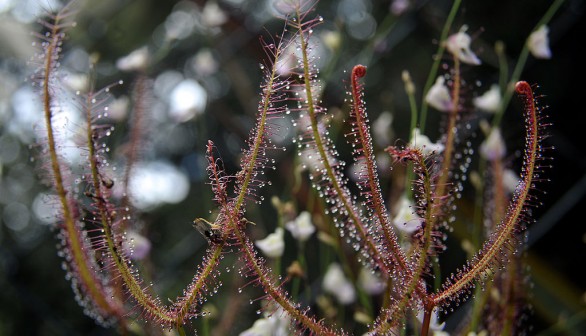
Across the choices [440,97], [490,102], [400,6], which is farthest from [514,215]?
[400,6]

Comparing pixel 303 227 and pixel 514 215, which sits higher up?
pixel 514 215

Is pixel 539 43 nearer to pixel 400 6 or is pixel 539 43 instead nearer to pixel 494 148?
pixel 494 148

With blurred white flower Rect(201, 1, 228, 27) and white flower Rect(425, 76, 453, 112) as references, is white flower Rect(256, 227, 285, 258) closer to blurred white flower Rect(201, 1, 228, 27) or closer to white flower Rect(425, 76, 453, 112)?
white flower Rect(425, 76, 453, 112)

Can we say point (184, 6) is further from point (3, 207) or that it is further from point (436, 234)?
point (436, 234)

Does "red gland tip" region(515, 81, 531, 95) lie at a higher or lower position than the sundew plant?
higher

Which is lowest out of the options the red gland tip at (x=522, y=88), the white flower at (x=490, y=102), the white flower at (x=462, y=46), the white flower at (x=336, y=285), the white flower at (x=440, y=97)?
the white flower at (x=336, y=285)

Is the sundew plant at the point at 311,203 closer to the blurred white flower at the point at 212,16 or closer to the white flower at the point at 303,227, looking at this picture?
the white flower at the point at 303,227

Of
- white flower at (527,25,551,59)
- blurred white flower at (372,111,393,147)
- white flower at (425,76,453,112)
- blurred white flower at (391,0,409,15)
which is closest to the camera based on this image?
white flower at (425,76,453,112)

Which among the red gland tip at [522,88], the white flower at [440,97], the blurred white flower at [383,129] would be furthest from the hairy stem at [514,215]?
the blurred white flower at [383,129]

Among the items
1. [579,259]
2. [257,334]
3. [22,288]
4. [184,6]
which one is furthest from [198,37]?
[257,334]

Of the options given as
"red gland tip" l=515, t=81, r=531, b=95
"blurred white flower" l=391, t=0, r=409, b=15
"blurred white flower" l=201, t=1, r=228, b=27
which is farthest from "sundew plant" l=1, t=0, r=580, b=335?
"blurred white flower" l=201, t=1, r=228, b=27

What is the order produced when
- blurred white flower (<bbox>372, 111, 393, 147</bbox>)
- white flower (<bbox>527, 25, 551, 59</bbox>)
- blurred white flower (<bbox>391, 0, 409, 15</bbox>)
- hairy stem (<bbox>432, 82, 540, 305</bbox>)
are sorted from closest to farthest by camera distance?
1. hairy stem (<bbox>432, 82, 540, 305</bbox>)
2. white flower (<bbox>527, 25, 551, 59</bbox>)
3. blurred white flower (<bbox>372, 111, 393, 147</bbox>)
4. blurred white flower (<bbox>391, 0, 409, 15</bbox>)
